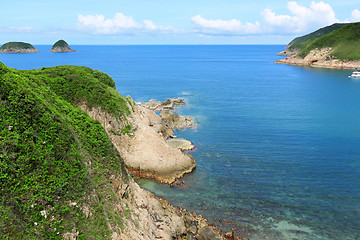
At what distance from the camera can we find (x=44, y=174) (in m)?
20.0

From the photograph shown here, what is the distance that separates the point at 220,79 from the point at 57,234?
449 feet

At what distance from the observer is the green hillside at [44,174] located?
59.8 feet

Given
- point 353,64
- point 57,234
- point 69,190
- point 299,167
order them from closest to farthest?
point 57,234, point 69,190, point 299,167, point 353,64

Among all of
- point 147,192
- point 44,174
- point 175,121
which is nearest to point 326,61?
point 175,121

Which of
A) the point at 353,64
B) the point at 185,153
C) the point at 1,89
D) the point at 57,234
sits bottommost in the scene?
the point at 185,153

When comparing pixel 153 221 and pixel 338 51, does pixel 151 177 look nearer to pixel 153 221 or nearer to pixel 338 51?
pixel 153 221

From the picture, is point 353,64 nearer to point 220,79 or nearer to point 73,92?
point 220,79

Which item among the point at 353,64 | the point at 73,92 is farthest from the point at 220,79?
the point at 73,92

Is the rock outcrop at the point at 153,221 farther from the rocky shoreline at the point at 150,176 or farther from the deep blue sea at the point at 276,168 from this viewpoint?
the deep blue sea at the point at 276,168

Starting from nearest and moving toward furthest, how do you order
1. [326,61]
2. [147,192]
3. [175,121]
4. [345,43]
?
[147,192] < [175,121] < [345,43] < [326,61]

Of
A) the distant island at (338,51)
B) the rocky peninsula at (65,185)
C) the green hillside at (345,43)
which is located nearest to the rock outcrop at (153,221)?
the rocky peninsula at (65,185)

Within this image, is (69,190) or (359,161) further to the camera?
(359,161)

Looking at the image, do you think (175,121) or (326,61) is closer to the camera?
(175,121)

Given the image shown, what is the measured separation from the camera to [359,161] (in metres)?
46.4
